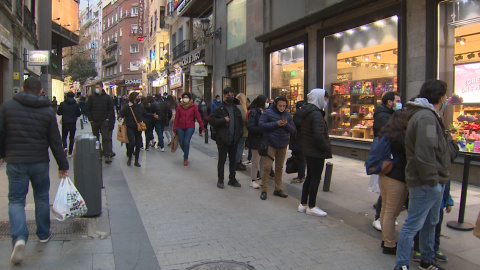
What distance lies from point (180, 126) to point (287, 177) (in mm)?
3026

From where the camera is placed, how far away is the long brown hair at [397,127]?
377 centimetres

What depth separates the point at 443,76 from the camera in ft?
25.8

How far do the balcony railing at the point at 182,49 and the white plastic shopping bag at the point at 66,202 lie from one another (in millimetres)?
22159

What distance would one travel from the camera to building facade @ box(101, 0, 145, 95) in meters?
51.8

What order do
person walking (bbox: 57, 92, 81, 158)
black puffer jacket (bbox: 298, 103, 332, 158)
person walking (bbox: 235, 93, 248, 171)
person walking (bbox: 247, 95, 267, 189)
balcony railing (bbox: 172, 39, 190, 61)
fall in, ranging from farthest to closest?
balcony railing (bbox: 172, 39, 190, 61) < person walking (bbox: 57, 92, 81, 158) < person walking (bbox: 235, 93, 248, 171) < person walking (bbox: 247, 95, 267, 189) < black puffer jacket (bbox: 298, 103, 332, 158)

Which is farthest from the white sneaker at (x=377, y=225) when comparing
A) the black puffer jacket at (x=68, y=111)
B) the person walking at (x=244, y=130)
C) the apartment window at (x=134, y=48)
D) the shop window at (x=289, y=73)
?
the apartment window at (x=134, y=48)

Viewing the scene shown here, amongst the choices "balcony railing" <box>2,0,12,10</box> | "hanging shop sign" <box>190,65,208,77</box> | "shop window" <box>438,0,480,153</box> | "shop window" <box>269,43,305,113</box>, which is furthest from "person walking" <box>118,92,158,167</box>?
"hanging shop sign" <box>190,65,208,77</box>

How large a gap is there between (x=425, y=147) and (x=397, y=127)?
0.59m

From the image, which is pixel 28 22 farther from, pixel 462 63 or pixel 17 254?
pixel 462 63

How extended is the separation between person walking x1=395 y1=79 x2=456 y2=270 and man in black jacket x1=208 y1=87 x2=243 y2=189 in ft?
13.1

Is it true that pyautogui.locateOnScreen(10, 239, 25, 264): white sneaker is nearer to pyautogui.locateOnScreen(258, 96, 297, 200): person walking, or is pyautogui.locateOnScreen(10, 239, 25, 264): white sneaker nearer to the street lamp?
pyautogui.locateOnScreen(258, 96, 297, 200): person walking

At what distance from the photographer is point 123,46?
53.9 meters

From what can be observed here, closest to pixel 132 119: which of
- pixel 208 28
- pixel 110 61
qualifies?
pixel 208 28

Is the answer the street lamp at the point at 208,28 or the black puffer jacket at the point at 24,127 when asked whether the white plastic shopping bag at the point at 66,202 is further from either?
the street lamp at the point at 208,28
